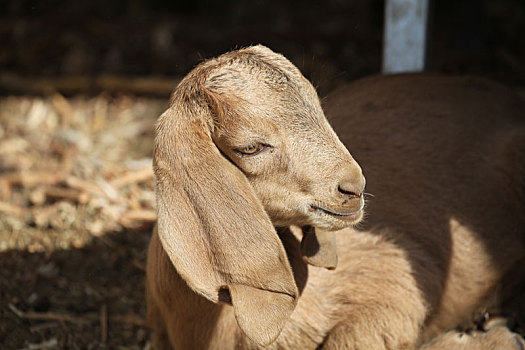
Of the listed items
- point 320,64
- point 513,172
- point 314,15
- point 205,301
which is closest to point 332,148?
point 205,301

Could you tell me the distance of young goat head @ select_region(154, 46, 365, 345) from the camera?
7.50 ft

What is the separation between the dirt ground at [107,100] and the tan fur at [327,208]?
0.64 meters

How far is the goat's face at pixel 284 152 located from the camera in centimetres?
236

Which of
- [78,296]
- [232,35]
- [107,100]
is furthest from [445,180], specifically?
[232,35]

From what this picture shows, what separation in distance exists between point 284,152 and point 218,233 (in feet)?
1.24

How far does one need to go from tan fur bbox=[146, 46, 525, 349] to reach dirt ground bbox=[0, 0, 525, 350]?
0.64m

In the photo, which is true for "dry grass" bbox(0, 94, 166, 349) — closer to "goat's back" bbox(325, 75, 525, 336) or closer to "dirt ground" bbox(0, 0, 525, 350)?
"dirt ground" bbox(0, 0, 525, 350)

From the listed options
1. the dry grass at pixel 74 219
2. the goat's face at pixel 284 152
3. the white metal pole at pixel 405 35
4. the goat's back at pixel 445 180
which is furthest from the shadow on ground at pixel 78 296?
the white metal pole at pixel 405 35

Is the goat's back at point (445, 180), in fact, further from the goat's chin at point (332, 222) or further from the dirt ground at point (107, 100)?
the goat's chin at point (332, 222)

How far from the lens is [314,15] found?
7516 millimetres

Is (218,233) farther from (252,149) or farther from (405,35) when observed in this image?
(405,35)

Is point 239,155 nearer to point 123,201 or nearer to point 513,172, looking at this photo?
point 513,172

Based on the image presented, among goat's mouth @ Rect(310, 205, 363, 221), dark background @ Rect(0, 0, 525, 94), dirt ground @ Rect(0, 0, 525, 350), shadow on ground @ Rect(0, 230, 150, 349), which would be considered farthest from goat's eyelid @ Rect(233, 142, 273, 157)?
dark background @ Rect(0, 0, 525, 94)

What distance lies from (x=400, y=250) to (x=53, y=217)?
247cm
